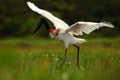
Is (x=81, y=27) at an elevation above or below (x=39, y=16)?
below

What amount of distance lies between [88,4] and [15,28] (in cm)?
509

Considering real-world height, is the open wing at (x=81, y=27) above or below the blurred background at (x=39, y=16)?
below

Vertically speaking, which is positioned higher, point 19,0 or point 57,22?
point 19,0

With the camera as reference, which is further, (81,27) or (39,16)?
(39,16)

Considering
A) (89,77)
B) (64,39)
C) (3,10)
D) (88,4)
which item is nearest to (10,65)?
(89,77)

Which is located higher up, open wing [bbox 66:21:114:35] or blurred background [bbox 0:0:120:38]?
blurred background [bbox 0:0:120:38]

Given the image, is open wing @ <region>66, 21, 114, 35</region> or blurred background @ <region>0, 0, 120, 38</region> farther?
blurred background @ <region>0, 0, 120, 38</region>

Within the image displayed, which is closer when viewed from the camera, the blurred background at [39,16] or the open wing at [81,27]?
the open wing at [81,27]

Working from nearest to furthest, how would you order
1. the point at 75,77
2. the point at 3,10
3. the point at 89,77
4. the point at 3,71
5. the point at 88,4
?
the point at 3,71 → the point at 75,77 → the point at 89,77 → the point at 3,10 → the point at 88,4

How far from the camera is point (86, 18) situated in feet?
105

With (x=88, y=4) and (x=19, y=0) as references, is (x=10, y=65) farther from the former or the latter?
(x=88, y=4)

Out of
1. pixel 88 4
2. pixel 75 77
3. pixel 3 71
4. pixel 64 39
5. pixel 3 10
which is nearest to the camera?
pixel 3 71

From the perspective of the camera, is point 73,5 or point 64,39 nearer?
point 64,39

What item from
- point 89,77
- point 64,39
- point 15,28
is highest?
point 15,28
